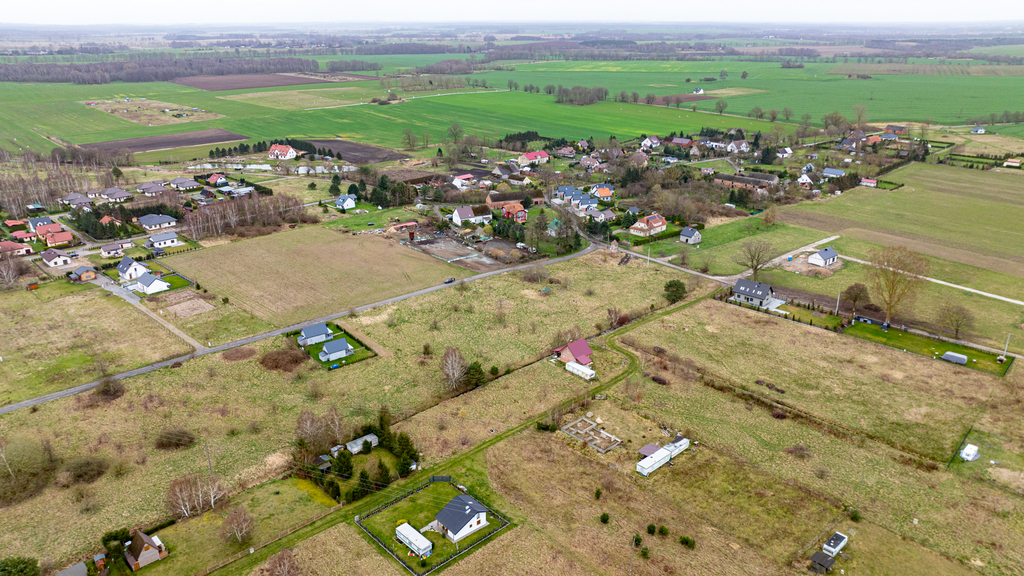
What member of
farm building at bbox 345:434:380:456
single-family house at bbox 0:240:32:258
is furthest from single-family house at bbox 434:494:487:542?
single-family house at bbox 0:240:32:258

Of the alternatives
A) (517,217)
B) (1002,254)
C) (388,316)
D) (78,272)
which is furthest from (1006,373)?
(78,272)

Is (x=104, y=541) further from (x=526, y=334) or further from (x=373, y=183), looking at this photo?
(x=373, y=183)

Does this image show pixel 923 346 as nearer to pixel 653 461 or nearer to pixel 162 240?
pixel 653 461

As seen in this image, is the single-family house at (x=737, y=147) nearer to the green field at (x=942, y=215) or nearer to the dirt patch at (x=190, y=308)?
the green field at (x=942, y=215)

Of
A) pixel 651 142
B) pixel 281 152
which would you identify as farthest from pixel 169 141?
pixel 651 142

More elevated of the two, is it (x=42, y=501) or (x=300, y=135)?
(x=300, y=135)

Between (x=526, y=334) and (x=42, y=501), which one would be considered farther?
(x=526, y=334)

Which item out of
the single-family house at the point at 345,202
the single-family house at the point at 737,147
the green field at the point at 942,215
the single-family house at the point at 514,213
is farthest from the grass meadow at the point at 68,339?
the single-family house at the point at 737,147
